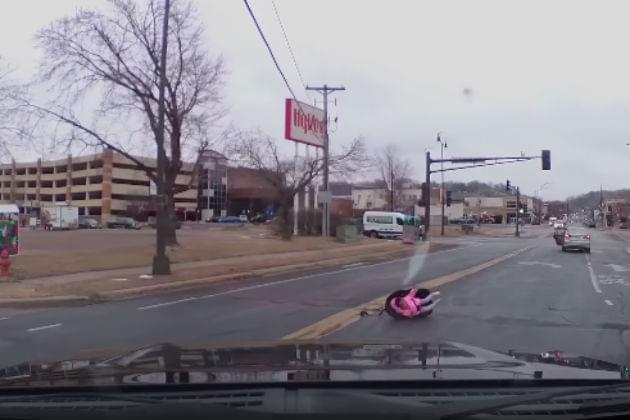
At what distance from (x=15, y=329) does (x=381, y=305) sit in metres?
6.63

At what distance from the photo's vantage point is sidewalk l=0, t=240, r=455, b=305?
15820 millimetres

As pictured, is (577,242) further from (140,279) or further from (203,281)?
(140,279)

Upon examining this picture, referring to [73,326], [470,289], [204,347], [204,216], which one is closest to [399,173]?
[204,216]

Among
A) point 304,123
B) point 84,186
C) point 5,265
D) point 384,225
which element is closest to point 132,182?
point 84,186

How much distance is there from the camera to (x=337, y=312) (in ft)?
41.9

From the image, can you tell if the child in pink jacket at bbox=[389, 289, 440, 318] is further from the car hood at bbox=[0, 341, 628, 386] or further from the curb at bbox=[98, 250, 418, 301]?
the curb at bbox=[98, 250, 418, 301]

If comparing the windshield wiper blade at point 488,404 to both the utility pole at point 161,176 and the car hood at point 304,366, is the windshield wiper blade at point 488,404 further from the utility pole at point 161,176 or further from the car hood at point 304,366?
the utility pole at point 161,176

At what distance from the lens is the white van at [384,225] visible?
2384 inches

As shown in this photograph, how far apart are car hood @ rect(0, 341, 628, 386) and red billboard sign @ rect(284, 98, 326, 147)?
36.9 meters

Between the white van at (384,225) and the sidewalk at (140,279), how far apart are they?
29.8 m

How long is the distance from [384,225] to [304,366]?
2261 inches

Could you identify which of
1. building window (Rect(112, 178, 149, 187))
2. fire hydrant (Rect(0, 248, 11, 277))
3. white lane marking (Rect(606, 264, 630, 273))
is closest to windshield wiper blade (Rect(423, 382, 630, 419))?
fire hydrant (Rect(0, 248, 11, 277))

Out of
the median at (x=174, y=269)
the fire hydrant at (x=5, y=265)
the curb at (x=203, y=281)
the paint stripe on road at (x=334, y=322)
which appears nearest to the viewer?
the paint stripe on road at (x=334, y=322)

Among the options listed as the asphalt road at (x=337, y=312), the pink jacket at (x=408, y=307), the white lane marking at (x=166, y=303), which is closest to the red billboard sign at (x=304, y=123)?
the asphalt road at (x=337, y=312)
